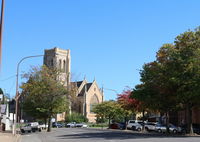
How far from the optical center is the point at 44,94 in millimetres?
55062

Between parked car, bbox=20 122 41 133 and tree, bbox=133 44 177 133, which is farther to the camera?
parked car, bbox=20 122 41 133

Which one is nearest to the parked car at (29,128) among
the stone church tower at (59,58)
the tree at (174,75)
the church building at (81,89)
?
the tree at (174,75)

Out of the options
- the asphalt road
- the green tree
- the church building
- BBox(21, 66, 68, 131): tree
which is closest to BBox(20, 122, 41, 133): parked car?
BBox(21, 66, 68, 131): tree

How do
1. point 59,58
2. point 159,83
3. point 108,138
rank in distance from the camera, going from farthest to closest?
1. point 59,58
2. point 159,83
3. point 108,138

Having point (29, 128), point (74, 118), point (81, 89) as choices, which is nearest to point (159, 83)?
point (29, 128)

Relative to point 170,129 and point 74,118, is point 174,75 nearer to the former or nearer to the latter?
point 170,129

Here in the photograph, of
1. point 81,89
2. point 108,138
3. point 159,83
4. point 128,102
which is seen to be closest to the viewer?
point 108,138

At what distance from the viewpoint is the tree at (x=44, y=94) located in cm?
5512

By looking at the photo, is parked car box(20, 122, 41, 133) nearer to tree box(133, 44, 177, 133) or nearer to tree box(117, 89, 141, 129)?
tree box(117, 89, 141, 129)

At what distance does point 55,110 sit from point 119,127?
18.7m

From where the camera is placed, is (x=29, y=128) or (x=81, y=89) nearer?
(x=29, y=128)

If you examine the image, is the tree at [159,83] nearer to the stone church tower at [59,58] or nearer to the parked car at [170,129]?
the parked car at [170,129]

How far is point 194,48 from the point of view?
3816cm

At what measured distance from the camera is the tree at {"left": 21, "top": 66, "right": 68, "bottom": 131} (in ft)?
181
